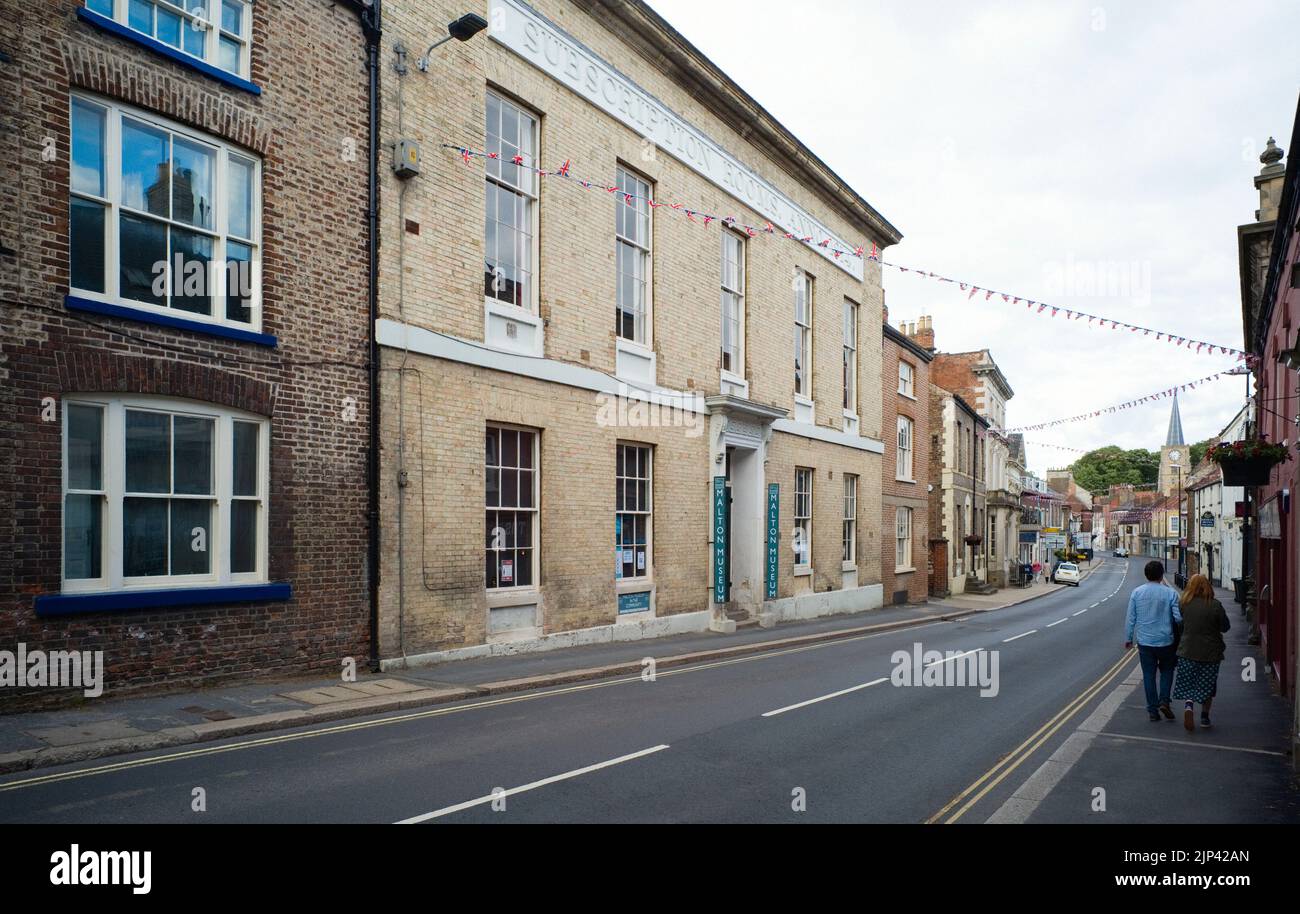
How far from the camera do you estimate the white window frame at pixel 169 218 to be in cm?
870

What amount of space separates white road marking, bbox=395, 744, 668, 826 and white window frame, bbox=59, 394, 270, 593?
5.01 m

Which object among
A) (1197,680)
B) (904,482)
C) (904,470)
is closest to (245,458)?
(1197,680)

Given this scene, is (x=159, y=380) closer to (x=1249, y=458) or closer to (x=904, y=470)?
(x=1249, y=458)

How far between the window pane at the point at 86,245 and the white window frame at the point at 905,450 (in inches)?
955

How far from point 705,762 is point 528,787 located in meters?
1.62

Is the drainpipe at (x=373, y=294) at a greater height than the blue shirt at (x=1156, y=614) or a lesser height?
greater

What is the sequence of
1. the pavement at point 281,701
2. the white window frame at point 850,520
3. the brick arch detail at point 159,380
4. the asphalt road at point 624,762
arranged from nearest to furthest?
the asphalt road at point 624,762 → the pavement at point 281,701 → the brick arch detail at point 159,380 → the white window frame at point 850,520

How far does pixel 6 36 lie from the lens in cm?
800

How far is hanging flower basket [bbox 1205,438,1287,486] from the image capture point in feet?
39.6

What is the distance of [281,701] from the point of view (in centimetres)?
884

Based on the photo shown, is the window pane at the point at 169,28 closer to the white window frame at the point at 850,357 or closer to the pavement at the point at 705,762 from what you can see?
the pavement at the point at 705,762

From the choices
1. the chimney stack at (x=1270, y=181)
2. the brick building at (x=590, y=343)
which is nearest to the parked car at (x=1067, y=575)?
the brick building at (x=590, y=343)

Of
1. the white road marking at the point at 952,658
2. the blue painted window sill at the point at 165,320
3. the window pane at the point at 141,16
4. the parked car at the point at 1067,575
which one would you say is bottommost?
the parked car at the point at 1067,575
